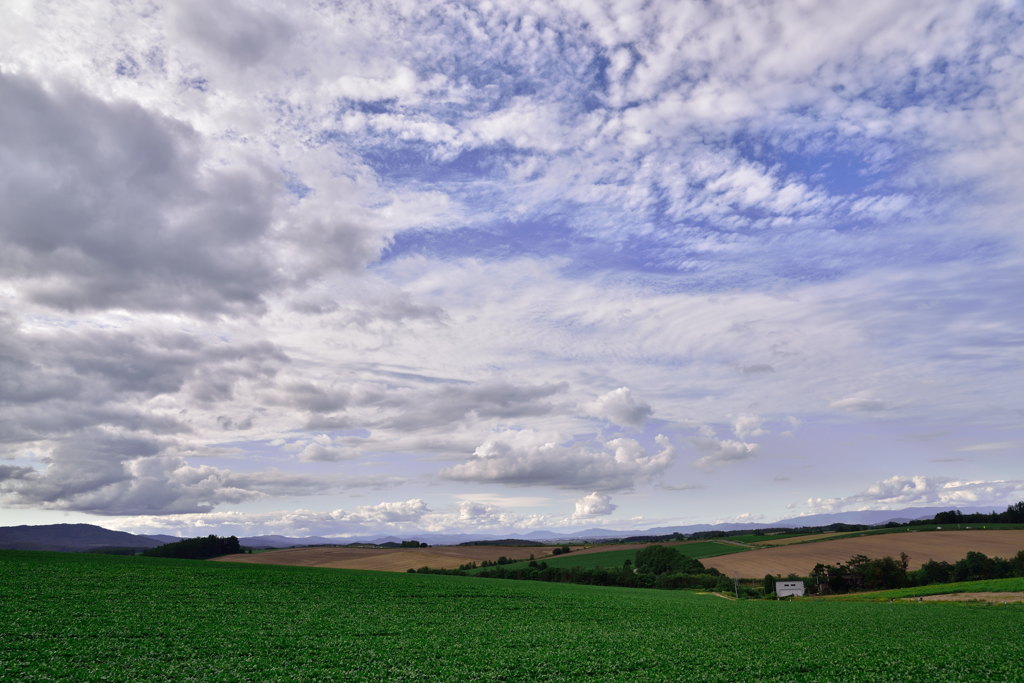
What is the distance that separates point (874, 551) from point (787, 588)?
2681 centimetres

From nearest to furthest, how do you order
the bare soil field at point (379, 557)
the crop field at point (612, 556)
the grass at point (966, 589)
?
the grass at point (966, 589), the bare soil field at point (379, 557), the crop field at point (612, 556)

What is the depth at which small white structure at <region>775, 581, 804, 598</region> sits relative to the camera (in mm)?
85562

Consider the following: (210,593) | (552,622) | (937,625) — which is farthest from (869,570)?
(210,593)

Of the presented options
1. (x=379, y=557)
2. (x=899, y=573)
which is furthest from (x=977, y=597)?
(x=379, y=557)

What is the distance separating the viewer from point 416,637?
27.3m

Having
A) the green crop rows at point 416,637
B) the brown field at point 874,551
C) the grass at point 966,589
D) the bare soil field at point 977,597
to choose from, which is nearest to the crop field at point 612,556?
the brown field at point 874,551

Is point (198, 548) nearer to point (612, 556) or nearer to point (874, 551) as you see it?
point (612, 556)

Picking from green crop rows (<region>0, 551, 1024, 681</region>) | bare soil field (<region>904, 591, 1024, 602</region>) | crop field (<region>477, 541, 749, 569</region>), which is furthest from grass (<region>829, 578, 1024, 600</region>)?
crop field (<region>477, 541, 749, 569</region>)

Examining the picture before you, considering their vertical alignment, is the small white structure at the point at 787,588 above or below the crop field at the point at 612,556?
below

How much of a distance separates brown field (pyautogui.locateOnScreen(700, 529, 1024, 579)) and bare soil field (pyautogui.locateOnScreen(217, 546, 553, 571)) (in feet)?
138

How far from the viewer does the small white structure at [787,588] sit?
85.6m

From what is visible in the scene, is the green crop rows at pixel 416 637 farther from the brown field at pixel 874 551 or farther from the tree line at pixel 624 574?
the brown field at pixel 874 551

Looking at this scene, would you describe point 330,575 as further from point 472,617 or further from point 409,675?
point 409,675

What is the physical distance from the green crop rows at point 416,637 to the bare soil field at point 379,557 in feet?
149
